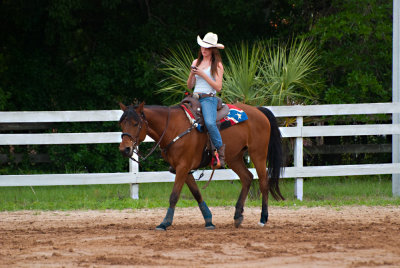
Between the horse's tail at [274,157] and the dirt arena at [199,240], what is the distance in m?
0.49

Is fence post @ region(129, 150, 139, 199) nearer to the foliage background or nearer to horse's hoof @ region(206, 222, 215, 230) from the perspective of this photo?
horse's hoof @ region(206, 222, 215, 230)

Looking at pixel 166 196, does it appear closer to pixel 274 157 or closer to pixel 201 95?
pixel 274 157

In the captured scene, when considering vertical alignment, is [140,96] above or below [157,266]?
above

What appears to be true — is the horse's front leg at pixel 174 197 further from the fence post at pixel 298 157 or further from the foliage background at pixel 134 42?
the foliage background at pixel 134 42

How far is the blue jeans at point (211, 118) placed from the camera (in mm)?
7961

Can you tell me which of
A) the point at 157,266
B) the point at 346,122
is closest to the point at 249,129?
the point at 157,266

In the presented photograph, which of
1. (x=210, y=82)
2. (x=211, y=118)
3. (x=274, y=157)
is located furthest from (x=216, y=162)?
(x=274, y=157)

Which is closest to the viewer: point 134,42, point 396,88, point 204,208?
point 204,208

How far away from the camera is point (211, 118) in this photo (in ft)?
26.2

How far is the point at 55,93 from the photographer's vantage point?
16438 millimetres

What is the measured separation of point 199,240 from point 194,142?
149 cm

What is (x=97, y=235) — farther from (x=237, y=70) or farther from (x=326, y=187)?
(x=326, y=187)

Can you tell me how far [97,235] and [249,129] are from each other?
2.54m

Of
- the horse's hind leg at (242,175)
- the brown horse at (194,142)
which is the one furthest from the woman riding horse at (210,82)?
the horse's hind leg at (242,175)
